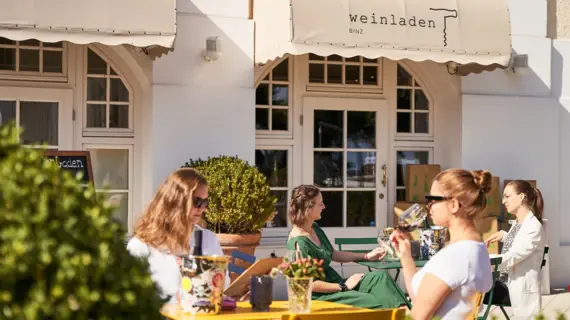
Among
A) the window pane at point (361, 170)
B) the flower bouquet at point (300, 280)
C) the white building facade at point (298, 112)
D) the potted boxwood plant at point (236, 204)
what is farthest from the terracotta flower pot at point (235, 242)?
the flower bouquet at point (300, 280)

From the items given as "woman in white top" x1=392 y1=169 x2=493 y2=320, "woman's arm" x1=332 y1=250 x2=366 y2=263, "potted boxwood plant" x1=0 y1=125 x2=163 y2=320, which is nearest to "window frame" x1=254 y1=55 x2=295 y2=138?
"woman's arm" x1=332 y1=250 x2=366 y2=263

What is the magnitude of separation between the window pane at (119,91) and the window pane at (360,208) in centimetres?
300

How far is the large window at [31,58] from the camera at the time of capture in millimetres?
10516

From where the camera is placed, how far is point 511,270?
796 cm

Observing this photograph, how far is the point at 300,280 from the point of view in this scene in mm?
5051

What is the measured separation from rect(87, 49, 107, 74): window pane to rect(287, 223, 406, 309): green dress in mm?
4320

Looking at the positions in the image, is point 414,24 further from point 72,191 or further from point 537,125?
point 72,191

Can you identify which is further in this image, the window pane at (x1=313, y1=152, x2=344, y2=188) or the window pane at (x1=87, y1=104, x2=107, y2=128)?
the window pane at (x1=313, y1=152, x2=344, y2=188)

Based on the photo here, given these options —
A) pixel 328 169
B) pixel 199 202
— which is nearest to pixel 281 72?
pixel 328 169

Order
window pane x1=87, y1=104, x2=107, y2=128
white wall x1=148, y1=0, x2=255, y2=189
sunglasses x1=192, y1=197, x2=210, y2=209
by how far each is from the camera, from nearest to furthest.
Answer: sunglasses x1=192, y1=197, x2=210, y2=209
white wall x1=148, y1=0, x2=255, y2=189
window pane x1=87, y1=104, x2=107, y2=128

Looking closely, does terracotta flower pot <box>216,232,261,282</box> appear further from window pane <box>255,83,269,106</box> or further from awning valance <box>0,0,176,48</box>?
window pane <box>255,83,269,106</box>

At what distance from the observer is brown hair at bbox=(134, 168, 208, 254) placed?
547 cm

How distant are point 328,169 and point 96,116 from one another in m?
2.91

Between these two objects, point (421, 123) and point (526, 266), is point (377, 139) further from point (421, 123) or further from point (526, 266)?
point (526, 266)
